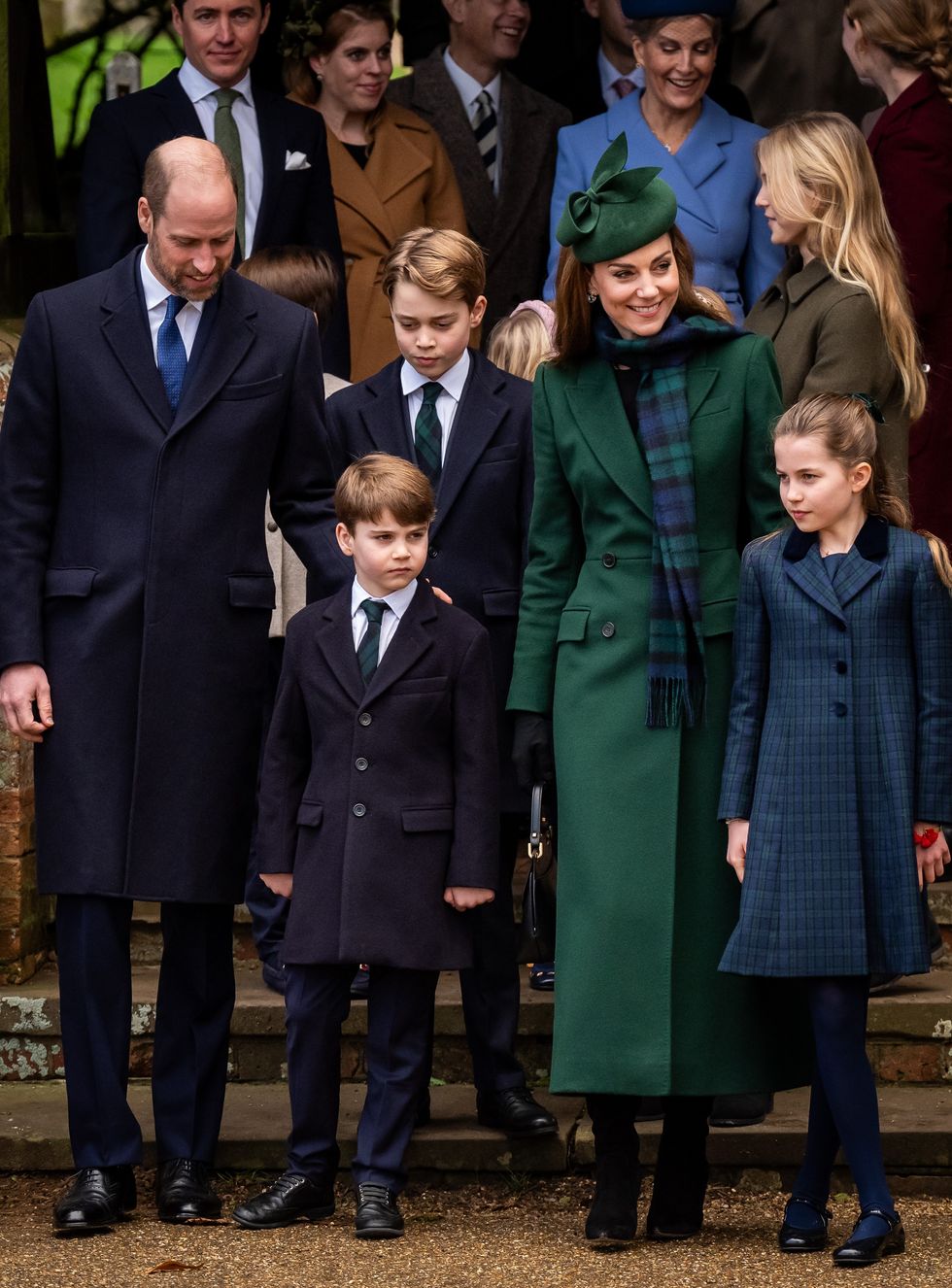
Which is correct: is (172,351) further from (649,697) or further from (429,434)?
(649,697)

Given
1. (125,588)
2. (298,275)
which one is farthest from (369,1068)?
(298,275)

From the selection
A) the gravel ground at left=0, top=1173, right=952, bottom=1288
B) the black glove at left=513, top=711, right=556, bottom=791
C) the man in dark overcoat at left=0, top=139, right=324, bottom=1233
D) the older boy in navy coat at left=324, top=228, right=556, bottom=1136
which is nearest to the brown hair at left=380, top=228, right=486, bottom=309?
the older boy in navy coat at left=324, top=228, right=556, bottom=1136

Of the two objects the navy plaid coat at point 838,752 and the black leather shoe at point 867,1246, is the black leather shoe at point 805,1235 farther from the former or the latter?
the navy plaid coat at point 838,752

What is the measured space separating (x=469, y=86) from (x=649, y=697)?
11.0 ft

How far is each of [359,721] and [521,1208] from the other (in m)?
1.07

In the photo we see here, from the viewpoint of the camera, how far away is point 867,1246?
4.43 meters

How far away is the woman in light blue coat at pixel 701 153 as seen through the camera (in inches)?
259

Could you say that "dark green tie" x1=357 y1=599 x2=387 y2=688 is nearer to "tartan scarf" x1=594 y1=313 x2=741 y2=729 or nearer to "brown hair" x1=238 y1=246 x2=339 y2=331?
"tartan scarf" x1=594 y1=313 x2=741 y2=729

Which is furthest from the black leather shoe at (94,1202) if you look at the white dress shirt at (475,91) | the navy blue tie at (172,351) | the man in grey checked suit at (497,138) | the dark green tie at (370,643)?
the white dress shirt at (475,91)

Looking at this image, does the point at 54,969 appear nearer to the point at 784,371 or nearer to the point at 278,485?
the point at 278,485

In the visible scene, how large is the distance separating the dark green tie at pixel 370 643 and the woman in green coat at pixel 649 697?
30cm

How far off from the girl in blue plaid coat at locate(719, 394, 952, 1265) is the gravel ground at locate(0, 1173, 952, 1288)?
0.37 ft

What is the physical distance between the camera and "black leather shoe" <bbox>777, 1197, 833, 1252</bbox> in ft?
15.0

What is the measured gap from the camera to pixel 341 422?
5402 millimetres
